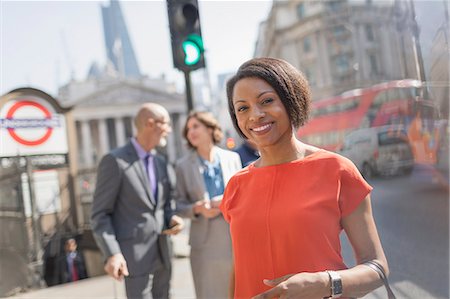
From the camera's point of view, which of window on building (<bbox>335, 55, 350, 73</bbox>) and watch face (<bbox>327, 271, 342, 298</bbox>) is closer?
watch face (<bbox>327, 271, 342, 298</bbox>)

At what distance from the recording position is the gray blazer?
2633 mm

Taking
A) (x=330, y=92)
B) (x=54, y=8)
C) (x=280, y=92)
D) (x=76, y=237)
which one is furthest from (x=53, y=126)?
(x=280, y=92)

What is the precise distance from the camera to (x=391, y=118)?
3.13 metres

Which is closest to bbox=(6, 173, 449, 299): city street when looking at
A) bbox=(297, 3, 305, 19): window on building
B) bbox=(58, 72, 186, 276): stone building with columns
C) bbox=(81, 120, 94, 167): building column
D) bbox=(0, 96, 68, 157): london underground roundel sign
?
bbox=(0, 96, 68, 157): london underground roundel sign

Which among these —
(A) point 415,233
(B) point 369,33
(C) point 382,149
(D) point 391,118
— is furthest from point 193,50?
(A) point 415,233

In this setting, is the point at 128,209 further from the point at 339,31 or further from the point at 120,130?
the point at 120,130

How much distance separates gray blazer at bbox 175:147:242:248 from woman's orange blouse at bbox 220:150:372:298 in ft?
4.43

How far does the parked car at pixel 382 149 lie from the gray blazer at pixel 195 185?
2.32 ft

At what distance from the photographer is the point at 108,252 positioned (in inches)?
89.4

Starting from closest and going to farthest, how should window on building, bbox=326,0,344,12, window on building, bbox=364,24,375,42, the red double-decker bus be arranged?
the red double-decker bus → window on building, bbox=364,24,375,42 → window on building, bbox=326,0,344,12

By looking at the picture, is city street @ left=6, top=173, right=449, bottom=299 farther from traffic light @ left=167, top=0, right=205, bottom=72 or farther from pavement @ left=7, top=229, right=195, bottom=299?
traffic light @ left=167, top=0, right=205, bottom=72

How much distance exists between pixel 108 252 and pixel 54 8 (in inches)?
69.0

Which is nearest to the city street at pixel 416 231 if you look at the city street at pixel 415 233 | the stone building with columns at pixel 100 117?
the city street at pixel 415 233

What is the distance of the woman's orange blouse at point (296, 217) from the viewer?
3.75ft
